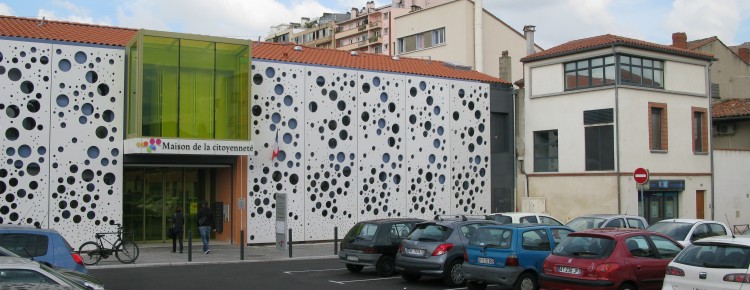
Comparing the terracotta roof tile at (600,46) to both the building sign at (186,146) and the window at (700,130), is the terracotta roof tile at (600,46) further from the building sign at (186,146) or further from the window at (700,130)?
the building sign at (186,146)

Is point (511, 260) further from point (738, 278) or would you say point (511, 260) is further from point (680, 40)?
point (680, 40)

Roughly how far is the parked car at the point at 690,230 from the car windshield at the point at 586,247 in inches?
222

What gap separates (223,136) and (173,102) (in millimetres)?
2093

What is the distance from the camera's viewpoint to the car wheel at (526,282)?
545 inches

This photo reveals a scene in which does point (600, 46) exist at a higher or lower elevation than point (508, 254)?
higher

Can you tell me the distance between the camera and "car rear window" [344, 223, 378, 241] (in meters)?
18.0

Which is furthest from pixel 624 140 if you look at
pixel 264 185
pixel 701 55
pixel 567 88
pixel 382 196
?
pixel 264 185

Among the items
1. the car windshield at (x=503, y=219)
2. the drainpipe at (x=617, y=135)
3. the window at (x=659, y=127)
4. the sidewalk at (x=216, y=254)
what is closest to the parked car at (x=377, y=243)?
the car windshield at (x=503, y=219)

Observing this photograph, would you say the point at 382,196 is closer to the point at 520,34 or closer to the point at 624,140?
the point at 624,140

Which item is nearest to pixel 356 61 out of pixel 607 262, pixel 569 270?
pixel 569 270

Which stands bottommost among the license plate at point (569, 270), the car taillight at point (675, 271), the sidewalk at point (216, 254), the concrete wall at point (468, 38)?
the sidewalk at point (216, 254)

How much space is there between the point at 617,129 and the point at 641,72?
9.62 feet

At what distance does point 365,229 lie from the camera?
18234 millimetres

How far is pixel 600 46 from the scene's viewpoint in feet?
98.3
